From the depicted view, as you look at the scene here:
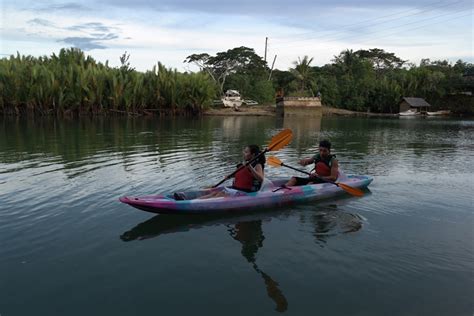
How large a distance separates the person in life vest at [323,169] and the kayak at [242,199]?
20cm

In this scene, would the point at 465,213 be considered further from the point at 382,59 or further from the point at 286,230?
the point at 382,59

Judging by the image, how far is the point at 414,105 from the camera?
185ft

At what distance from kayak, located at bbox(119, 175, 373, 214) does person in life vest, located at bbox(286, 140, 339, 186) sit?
0.66 ft

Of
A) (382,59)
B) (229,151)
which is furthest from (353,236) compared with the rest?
(382,59)

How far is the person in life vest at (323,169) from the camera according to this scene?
968 centimetres

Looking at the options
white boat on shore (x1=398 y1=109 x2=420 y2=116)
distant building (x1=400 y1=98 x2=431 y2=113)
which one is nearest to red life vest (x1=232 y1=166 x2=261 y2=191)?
white boat on shore (x1=398 y1=109 x2=420 y2=116)

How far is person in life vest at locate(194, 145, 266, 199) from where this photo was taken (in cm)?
841

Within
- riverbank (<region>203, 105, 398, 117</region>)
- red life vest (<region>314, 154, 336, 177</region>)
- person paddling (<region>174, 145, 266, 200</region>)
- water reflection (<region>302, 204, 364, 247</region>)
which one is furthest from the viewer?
riverbank (<region>203, 105, 398, 117</region>)

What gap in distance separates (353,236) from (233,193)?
2.48 metres

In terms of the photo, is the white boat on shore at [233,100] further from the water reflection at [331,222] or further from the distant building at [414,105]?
the water reflection at [331,222]

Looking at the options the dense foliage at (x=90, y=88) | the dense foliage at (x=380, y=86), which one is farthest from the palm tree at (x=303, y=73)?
the dense foliage at (x=90, y=88)

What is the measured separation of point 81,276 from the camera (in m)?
5.50

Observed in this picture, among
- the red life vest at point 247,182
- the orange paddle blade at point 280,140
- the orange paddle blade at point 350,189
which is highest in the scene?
the orange paddle blade at point 280,140

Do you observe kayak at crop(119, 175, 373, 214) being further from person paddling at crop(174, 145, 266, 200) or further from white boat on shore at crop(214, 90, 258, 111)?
white boat on shore at crop(214, 90, 258, 111)
